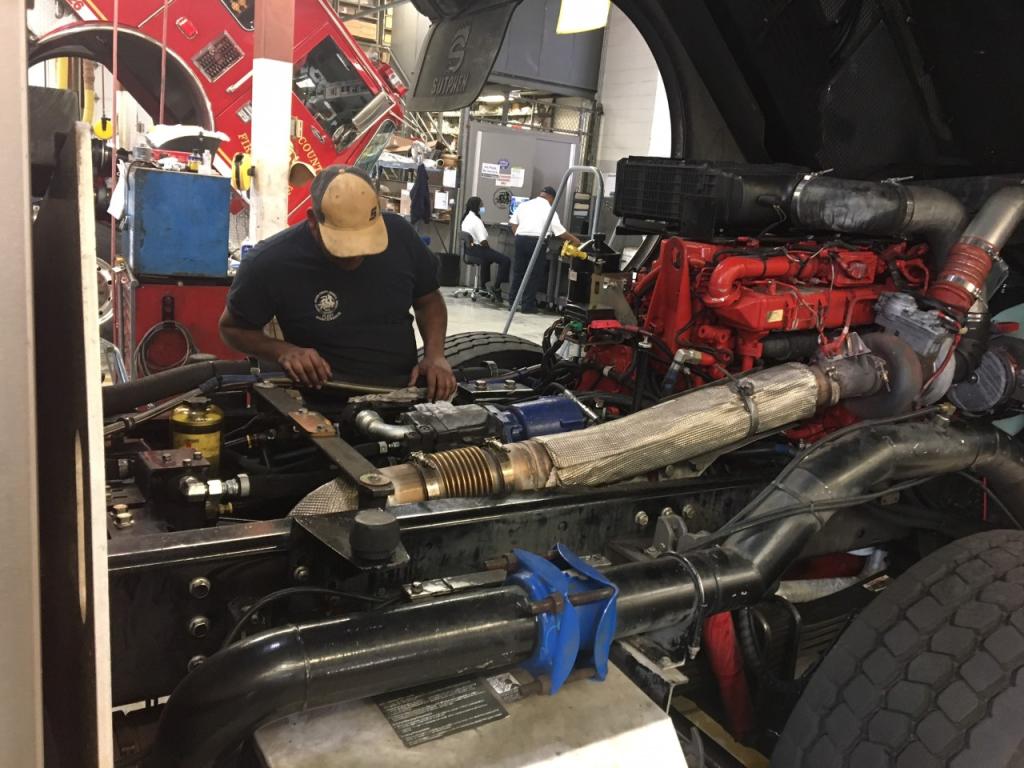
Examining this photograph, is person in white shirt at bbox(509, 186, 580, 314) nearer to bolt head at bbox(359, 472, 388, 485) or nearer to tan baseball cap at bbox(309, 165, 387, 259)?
tan baseball cap at bbox(309, 165, 387, 259)

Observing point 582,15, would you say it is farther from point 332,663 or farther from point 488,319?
point 488,319

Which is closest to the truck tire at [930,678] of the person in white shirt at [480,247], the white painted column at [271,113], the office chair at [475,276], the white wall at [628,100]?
the white painted column at [271,113]

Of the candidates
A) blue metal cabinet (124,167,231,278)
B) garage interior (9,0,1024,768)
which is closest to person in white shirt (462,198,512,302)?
garage interior (9,0,1024,768)

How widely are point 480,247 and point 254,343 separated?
28.8 ft

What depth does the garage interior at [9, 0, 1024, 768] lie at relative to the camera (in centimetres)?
92

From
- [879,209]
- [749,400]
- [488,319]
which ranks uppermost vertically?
[879,209]

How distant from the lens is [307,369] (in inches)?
96.0

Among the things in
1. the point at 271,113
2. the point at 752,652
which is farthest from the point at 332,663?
the point at 271,113

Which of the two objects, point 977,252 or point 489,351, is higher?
point 977,252

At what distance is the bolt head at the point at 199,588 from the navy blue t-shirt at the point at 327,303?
1.48 m

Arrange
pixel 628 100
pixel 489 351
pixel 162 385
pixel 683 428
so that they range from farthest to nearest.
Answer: pixel 628 100
pixel 489 351
pixel 162 385
pixel 683 428

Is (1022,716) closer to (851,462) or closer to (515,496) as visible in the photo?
(851,462)

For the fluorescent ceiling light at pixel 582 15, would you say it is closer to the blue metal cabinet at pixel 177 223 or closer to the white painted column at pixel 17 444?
the blue metal cabinet at pixel 177 223

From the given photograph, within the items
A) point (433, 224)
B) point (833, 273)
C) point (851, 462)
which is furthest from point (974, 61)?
point (433, 224)
